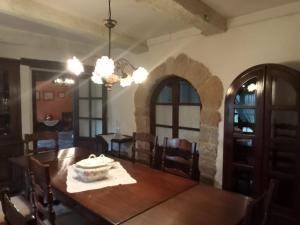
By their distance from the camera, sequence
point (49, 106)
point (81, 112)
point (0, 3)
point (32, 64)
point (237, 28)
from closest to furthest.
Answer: point (0, 3) → point (237, 28) → point (32, 64) → point (81, 112) → point (49, 106)

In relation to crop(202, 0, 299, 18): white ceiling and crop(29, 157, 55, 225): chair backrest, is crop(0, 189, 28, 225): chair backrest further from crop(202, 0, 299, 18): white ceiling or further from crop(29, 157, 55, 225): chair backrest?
crop(202, 0, 299, 18): white ceiling

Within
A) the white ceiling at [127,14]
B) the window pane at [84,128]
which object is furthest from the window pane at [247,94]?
the window pane at [84,128]

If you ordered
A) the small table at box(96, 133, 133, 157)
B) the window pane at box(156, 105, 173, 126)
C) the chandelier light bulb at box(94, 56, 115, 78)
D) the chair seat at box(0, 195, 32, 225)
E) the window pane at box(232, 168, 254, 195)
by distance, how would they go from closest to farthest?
the chandelier light bulb at box(94, 56, 115, 78), the chair seat at box(0, 195, 32, 225), the window pane at box(232, 168, 254, 195), the window pane at box(156, 105, 173, 126), the small table at box(96, 133, 133, 157)

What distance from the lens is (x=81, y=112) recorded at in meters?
4.85

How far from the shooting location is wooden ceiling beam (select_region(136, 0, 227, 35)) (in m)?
2.09

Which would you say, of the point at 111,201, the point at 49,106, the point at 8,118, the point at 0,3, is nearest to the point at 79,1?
the point at 0,3

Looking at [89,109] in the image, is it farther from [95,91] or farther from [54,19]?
[54,19]

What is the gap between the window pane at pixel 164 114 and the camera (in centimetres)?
380

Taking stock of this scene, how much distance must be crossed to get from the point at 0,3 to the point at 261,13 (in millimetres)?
2579

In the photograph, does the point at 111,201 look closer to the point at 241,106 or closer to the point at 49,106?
the point at 241,106

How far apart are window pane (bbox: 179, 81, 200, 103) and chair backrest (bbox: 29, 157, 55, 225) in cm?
239

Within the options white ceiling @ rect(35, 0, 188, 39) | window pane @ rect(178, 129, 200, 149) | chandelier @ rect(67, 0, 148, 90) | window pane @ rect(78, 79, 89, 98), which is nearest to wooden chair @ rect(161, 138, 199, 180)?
chandelier @ rect(67, 0, 148, 90)

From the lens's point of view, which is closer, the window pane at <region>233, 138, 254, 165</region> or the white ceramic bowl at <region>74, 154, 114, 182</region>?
the white ceramic bowl at <region>74, 154, 114, 182</region>

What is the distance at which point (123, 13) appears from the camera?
2.60m
